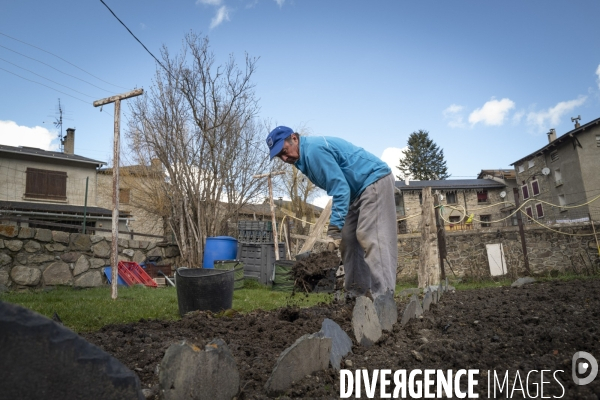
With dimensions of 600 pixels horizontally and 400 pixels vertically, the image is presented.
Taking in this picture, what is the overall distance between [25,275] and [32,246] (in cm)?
54

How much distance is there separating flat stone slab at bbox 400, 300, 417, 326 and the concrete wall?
21.4 m

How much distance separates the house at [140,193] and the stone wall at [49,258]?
5.48 metres

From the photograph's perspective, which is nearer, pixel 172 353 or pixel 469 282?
pixel 172 353

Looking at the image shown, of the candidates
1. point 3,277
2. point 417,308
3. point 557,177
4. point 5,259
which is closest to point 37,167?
point 5,259

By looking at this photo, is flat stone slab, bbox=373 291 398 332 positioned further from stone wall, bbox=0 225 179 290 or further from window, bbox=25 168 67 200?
window, bbox=25 168 67 200

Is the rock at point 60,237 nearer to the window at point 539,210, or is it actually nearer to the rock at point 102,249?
the rock at point 102,249

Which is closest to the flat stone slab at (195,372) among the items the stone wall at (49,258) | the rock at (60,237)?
the stone wall at (49,258)

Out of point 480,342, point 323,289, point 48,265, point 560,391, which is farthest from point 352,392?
point 48,265

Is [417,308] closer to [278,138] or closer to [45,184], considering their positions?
[278,138]

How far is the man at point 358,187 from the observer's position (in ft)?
10.5

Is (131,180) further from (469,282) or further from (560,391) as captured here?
(560,391)

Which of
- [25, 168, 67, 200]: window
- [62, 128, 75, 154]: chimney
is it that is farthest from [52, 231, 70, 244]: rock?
[62, 128, 75, 154]: chimney

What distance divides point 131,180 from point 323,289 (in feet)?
59.5

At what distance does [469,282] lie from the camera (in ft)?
30.8
